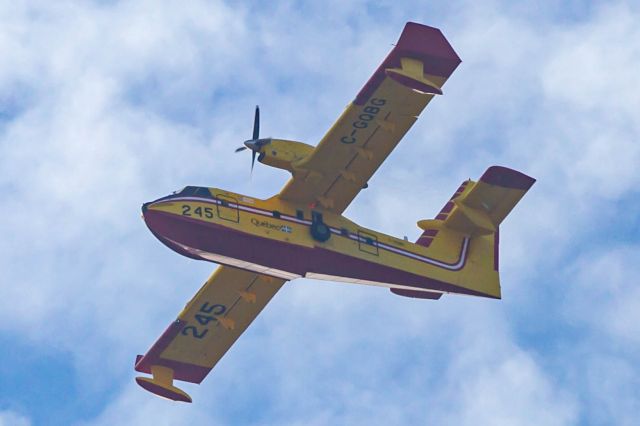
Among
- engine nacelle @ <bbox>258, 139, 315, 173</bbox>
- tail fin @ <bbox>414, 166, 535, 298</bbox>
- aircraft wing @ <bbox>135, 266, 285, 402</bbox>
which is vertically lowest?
aircraft wing @ <bbox>135, 266, 285, 402</bbox>

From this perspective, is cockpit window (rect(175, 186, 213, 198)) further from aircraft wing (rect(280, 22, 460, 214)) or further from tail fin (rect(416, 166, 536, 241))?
tail fin (rect(416, 166, 536, 241))

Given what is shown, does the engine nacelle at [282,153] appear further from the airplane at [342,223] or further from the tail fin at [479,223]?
the tail fin at [479,223]

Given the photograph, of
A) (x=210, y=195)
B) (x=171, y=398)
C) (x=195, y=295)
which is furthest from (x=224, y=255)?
(x=171, y=398)

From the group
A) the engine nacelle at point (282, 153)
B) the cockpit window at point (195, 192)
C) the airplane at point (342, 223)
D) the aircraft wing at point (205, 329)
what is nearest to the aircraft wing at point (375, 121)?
the airplane at point (342, 223)

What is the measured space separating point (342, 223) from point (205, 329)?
6670 millimetres

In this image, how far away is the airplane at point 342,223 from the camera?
40188 millimetres

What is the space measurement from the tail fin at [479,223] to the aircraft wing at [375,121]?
352cm

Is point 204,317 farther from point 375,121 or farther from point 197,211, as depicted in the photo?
point 375,121

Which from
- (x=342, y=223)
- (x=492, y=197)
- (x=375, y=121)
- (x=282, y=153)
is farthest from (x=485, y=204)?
(x=282, y=153)

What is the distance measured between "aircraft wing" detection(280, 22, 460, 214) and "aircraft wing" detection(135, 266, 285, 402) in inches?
160

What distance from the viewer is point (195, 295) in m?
44.8

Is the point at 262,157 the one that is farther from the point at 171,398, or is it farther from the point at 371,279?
the point at 171,398

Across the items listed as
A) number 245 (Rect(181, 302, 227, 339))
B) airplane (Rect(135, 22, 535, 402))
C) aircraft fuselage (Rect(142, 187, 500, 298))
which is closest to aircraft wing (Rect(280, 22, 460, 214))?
airplane (Rect(135, 22, 535, 402))

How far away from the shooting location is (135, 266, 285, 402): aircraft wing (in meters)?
44.5
